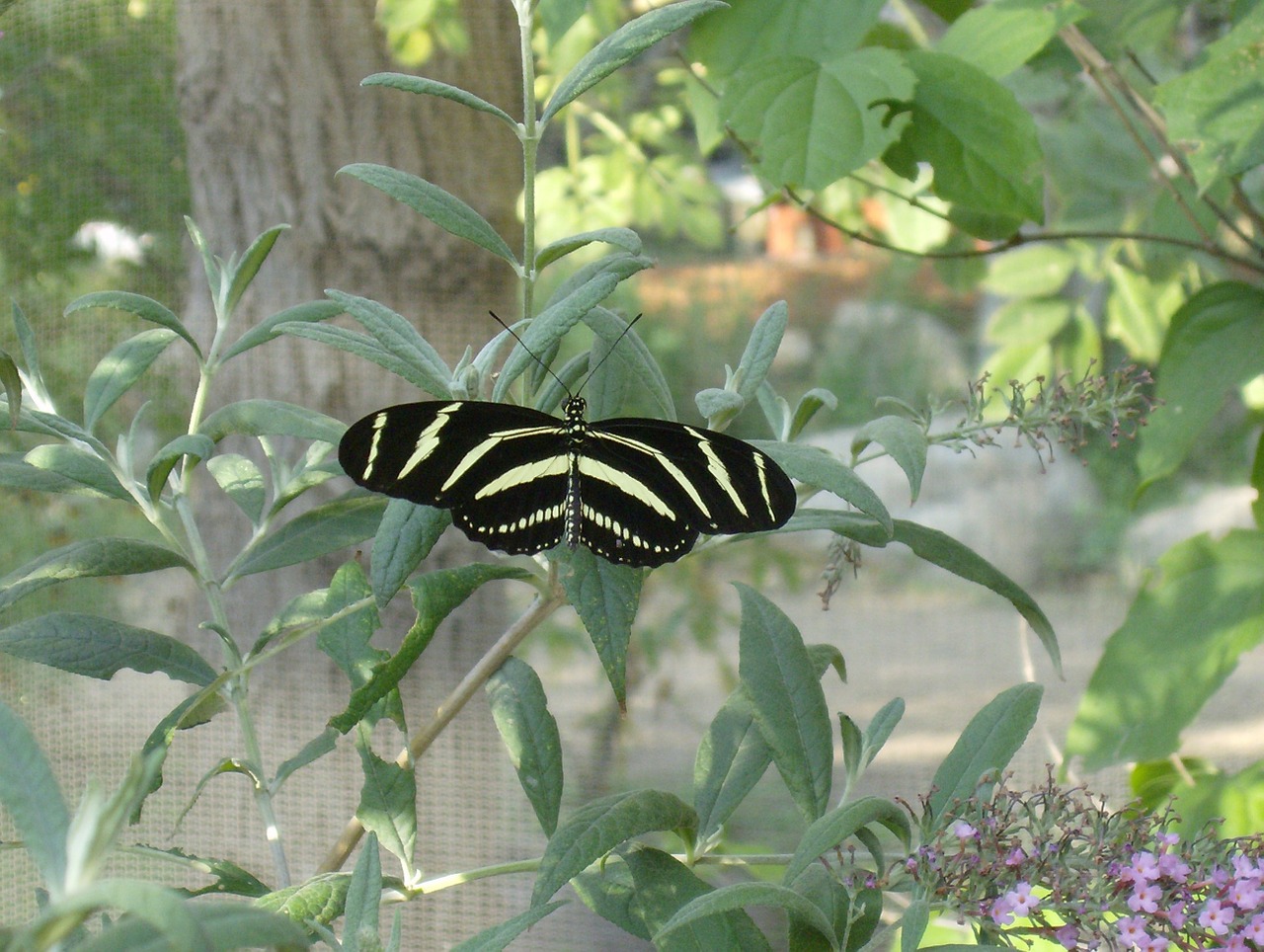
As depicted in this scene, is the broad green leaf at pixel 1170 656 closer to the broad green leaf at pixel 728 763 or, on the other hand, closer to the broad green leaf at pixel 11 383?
the broad green leaf at pixel 728 763

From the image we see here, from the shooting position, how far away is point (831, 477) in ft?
1.46

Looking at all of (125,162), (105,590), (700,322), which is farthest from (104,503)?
(700,322)

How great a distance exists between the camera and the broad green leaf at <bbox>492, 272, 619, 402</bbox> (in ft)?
1.44

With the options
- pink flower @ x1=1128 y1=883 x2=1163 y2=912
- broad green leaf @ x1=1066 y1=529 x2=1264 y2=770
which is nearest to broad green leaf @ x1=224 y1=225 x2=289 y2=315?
pink flower @ x1=1128 y1=883 x2=1163 y2=912

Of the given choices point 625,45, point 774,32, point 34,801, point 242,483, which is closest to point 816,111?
point 774,32

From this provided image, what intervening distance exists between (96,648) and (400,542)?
0.19 metres

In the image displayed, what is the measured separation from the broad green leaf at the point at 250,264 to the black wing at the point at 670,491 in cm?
18

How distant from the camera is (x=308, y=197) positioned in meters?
1.17

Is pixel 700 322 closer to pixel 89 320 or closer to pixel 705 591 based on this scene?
pixel 705 591

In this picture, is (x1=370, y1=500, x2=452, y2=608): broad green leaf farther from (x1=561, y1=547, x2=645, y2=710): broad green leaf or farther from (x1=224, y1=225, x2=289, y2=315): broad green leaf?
(x1=224, y1=225, x2=289, y2=315): broad green leaf

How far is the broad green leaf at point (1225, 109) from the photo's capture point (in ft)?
2.27

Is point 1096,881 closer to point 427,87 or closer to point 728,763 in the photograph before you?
point 728,763

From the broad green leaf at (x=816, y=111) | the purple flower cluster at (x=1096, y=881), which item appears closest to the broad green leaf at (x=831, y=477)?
the purple flower cluster at (x=1096, y=881)

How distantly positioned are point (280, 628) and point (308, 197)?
720mm
